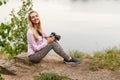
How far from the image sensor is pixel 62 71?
973 cm

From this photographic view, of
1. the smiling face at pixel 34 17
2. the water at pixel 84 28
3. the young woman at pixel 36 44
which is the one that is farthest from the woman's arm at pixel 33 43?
the water at pixel 84 28

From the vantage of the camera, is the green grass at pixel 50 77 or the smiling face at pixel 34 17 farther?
the smiling face at pixel 34 17

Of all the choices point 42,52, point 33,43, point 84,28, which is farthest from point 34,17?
point 84,28

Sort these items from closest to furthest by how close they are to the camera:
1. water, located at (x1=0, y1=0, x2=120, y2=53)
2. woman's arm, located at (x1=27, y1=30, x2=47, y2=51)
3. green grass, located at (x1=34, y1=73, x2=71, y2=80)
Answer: green grass, located at (x1=34, y1=73, x2=71, y2=80)
woman's arm, located at (x1=27, y1=30, x2=47, y2=51)
water, located at (x1=0, y1=0, x2=120, y2=53)

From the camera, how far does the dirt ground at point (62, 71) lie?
9452 mm

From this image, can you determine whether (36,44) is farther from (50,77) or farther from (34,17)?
(50,77)

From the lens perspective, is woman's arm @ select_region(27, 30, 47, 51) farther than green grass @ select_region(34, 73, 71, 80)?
Yes

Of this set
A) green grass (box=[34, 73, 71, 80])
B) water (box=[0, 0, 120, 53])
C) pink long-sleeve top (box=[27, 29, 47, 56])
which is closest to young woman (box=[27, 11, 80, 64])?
pink long-sleeve top (box=[27, 29, 47, 56])

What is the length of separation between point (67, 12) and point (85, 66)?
24644 mm

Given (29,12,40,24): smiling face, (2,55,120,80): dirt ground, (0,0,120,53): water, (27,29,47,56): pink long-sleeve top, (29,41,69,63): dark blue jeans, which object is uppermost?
(29,12,40,24): smiling face

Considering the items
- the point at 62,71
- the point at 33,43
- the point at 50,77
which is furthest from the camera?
the point at 33,43

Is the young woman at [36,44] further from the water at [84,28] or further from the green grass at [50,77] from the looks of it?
the water at [84,28]

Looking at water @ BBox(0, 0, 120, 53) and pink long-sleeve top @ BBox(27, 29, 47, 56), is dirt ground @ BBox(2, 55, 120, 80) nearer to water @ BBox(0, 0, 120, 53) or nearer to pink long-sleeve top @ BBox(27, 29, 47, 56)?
pink long-sleeve top @ BBox(27, 29, 47, 56)

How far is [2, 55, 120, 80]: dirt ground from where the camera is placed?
A: 9.45m
